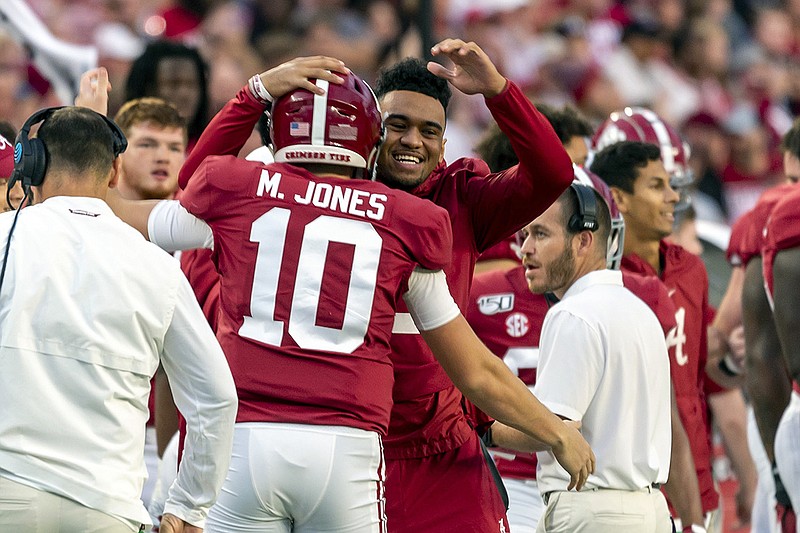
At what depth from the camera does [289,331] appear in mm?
3799

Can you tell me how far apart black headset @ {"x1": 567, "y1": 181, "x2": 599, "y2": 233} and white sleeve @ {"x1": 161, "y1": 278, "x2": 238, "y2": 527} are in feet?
5.12

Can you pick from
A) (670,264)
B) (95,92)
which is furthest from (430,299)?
(670,264)

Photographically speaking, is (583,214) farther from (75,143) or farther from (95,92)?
(75,143)

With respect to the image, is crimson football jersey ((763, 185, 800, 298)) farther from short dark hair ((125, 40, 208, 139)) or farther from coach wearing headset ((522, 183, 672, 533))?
short dark hair ((125, 40, 208, 139))

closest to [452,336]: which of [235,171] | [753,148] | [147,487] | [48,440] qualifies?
[235,171]

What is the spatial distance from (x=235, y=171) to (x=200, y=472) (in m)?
0.82

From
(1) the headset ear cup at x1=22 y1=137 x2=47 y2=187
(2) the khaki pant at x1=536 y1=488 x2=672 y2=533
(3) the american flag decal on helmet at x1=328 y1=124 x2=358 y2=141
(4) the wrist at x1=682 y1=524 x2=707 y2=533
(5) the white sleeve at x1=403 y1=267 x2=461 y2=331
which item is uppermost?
(3) the american flag decal on helmet at x1=328 y1=124 x2=358 y2=141

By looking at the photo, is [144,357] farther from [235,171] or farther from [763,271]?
[763,271]

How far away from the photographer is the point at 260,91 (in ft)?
13.7

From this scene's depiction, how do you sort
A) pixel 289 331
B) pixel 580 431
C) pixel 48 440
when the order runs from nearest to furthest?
pixel 48 440, pixel 289 331, pixel 580 431

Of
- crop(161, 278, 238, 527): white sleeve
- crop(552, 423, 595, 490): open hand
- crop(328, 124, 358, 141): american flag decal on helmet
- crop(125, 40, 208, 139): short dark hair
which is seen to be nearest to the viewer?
crop(161, 278, 238, 527): white sleeve

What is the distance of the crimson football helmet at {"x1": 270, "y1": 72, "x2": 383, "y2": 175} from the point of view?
12.8ft

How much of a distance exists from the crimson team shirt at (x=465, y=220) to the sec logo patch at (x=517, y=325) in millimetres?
961

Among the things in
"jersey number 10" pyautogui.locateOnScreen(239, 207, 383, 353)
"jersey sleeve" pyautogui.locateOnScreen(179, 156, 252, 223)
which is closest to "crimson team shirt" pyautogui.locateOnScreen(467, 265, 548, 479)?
"jersey number 10" pyautogui.locateOnScreen(239, 207, 383, 353)
